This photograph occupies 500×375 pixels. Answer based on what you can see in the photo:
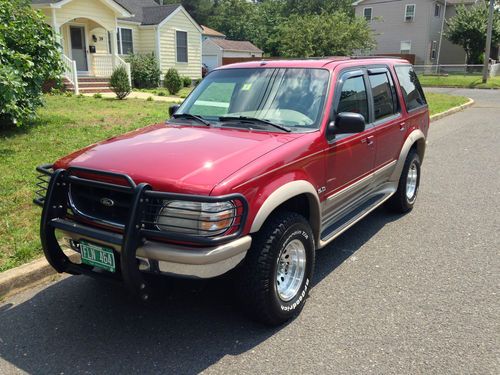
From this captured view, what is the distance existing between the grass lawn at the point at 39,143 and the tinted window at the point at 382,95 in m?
1.78

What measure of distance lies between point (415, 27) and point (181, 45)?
940 inches

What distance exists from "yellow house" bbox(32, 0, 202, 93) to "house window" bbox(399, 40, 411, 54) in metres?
22.0

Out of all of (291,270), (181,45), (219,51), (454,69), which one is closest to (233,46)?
(219,51)

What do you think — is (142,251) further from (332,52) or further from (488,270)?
(332,52)

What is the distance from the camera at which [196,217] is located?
2.88 metres

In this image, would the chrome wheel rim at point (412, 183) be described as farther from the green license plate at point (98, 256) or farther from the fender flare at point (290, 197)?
the green license plate at point (98, 256)

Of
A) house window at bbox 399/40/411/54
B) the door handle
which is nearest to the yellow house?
the door handle

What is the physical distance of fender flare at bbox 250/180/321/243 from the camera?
308 cm

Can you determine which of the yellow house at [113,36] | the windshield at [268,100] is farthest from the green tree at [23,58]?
the yellow house at [113,36]

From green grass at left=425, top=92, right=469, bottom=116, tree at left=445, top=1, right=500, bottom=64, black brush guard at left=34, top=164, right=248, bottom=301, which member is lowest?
green grass at left=425, top=92, right=469, bottom=116

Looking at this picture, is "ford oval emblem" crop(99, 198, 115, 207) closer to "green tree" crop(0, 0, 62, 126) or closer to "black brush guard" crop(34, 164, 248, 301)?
"black brush guard" crop(34, 164, 248, 301)

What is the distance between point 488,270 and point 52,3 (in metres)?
18.2

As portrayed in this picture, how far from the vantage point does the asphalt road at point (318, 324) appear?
303 centimetres

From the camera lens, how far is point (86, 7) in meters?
19.5
